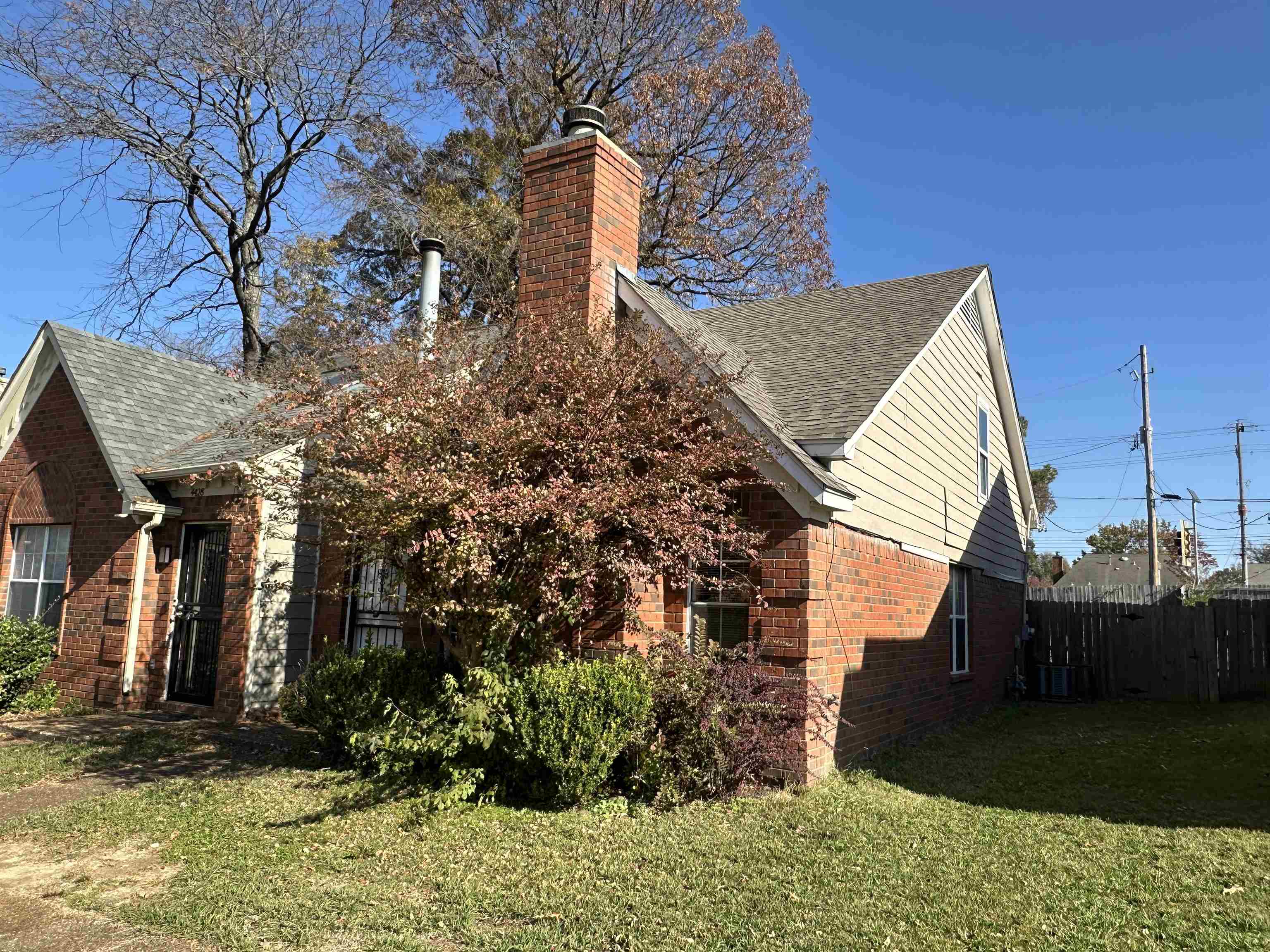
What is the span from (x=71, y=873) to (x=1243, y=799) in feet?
31.0

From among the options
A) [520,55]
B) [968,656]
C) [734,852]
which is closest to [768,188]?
[520,55]

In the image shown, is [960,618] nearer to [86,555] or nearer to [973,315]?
[973,315]

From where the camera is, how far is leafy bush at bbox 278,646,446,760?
7.64 m

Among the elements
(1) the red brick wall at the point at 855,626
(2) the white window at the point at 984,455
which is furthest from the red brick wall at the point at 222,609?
(2) the white window at the point at 984,455

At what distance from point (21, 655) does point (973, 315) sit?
48.7ft

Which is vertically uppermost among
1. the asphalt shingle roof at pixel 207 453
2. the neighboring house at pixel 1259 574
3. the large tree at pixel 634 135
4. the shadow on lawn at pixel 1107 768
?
the large tree at pixel 634 135

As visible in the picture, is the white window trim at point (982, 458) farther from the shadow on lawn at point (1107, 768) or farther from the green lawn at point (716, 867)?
the green lawn at point (716, 867)

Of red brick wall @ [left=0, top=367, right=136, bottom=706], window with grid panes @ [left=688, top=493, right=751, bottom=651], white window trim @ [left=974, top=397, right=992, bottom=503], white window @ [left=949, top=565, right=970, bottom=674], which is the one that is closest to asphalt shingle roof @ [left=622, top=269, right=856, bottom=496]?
window with grid panes @ [left=688, top=493, right=751, bottom=651]

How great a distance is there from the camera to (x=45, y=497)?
12.7 m

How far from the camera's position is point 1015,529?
17.0 meters

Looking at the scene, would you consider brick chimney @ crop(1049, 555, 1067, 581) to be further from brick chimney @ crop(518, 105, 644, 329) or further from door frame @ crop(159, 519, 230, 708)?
door frame @ crop(159, 519, 230, 708)

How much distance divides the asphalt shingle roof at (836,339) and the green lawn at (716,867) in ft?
11.7

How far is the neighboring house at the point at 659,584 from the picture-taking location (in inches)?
320

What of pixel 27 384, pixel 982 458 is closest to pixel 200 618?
pixel 27 384
